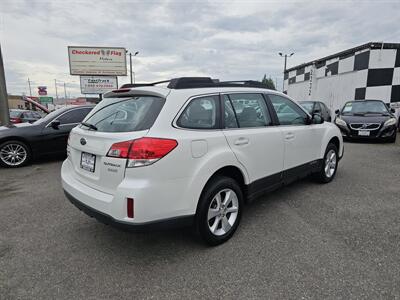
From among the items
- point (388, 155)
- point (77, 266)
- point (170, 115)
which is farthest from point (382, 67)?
point (77, 266)

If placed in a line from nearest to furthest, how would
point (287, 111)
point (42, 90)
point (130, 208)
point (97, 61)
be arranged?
point (130, 208) → point (287, 111) → point (97, 61) → point (42, 90)

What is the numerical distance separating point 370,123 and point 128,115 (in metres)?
7.88

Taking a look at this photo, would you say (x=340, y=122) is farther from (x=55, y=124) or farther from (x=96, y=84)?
(x=96, y=84)

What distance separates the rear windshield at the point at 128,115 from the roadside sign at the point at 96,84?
55.4 ft

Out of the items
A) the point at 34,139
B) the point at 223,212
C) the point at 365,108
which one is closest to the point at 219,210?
the point at 223,212

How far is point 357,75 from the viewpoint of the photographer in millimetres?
11945

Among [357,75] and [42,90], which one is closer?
[357,75]

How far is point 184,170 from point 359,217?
7.52 ft

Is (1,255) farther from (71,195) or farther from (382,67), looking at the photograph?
(382,67)

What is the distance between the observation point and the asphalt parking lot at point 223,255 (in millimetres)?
1929

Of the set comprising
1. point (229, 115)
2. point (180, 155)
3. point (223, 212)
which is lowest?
point (223, 212)

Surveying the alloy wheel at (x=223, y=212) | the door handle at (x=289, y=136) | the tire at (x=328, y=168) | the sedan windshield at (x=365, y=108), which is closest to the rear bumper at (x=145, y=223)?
the alloy wheel at (x=223, y=212)

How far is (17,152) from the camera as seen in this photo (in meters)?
5.48

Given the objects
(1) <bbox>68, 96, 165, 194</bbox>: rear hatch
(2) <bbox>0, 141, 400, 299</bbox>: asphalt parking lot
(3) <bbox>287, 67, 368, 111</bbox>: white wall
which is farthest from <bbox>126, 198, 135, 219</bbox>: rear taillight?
(3) <bbox>287, 67, 368, 111</bbox>: white wall
